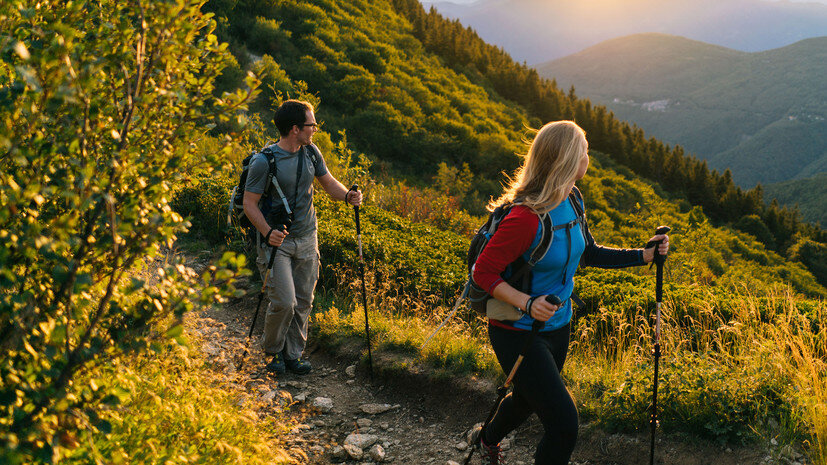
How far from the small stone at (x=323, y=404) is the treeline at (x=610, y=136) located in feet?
198

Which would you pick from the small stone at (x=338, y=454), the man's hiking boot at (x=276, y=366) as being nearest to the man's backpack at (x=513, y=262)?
the small stone at (x=338, y=454)

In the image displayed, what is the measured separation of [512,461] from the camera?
14.5 ft

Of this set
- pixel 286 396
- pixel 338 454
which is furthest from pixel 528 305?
pixel 338 454

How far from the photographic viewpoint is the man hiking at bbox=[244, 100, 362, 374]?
4984mm

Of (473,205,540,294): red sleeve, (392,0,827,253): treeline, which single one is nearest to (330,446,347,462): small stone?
(473,205,540,294): red sleeve

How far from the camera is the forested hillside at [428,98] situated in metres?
31.0

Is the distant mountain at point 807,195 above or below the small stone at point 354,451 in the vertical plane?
below

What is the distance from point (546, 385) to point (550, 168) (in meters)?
1.26

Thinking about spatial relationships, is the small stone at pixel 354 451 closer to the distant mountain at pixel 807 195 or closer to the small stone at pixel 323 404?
the small stone at pixel 323 404

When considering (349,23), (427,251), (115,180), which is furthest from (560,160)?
(349,23)

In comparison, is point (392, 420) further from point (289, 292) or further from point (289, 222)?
point (289, 222)

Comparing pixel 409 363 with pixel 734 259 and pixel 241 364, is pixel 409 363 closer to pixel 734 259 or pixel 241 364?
pixel 241 364

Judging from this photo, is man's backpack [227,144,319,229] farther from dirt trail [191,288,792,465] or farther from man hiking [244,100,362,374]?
dirt trail [191,288,792,465]

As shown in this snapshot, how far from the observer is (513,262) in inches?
128
